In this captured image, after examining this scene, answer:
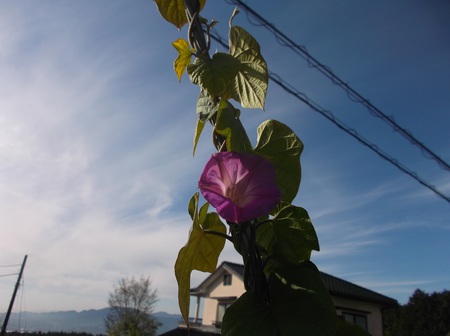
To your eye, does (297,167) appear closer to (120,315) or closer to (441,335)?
(441,335)

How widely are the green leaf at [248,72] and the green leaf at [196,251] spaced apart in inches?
6.4

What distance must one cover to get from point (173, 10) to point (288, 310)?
444mm

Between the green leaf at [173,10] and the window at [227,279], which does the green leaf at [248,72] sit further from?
the window at [227,279]

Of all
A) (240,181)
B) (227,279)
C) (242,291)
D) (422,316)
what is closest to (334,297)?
(242,291)

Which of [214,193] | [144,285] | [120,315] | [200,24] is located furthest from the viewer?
[144,285]

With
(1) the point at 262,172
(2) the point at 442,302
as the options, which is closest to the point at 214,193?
(1) the point at 262,172

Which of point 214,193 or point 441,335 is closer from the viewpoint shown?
point 214,193

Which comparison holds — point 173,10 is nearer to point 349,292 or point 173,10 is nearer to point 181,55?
point 181,55

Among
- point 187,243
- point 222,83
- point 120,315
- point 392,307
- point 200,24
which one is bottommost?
point 120,315

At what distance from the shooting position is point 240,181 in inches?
12.7

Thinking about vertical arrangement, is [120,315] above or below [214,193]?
below

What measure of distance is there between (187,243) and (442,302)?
18.8m

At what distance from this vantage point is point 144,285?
2630 cm

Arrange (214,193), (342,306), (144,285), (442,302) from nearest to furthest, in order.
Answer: (214,193), (342,306), (442,302), (144,285)
